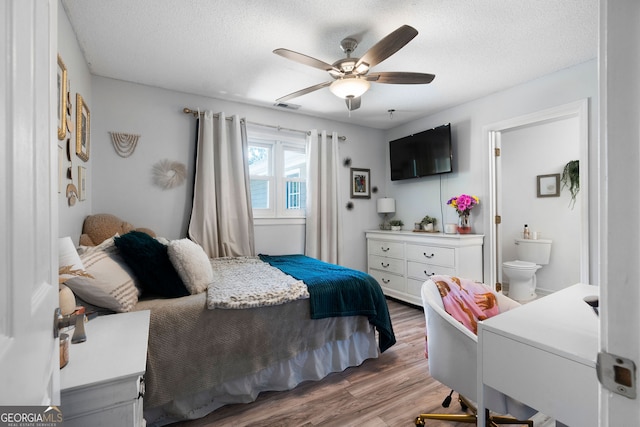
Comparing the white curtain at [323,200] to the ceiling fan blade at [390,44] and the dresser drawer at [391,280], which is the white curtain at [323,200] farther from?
the ceiling fan blade at [390,44]

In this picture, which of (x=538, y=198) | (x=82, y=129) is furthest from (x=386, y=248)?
→ (x=82, y=129)

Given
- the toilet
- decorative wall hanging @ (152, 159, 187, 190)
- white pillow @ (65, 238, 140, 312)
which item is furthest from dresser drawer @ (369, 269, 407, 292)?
white pillow @ (65, 238, 140, 312)

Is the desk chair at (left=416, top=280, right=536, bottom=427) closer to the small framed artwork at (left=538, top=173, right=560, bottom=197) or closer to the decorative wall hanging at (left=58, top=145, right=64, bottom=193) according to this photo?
the decorative wall hanging at (left=58, top=145, right=64, bottom=193)

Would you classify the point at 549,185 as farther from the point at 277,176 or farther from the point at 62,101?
the point at 62,101

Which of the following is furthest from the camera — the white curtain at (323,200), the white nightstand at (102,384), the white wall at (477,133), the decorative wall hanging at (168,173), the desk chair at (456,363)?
the white curtain at (323,200)

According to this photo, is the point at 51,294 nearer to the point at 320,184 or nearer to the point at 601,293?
the point at 601,293

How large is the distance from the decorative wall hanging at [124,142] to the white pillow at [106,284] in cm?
163

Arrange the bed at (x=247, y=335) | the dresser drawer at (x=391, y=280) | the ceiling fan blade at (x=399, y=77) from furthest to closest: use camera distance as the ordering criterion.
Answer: the dresser drawer at (x=391, y=280) → the ceiling fan blade at (x=399, y=77) → the bed at (x=247, y=335)

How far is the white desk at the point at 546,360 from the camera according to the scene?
91 cm

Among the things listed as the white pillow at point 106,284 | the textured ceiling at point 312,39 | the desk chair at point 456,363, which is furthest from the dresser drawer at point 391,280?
the white pillow at point 106,284

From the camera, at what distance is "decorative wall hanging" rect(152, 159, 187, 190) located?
122 inches

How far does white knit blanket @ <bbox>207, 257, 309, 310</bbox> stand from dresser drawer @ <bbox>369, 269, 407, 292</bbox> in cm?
195

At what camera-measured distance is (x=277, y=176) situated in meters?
3.87

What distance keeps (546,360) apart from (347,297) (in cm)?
133
